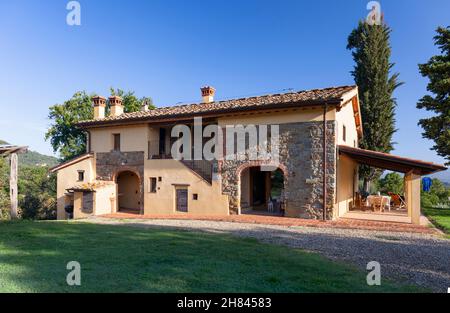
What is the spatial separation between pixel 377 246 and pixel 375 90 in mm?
16223

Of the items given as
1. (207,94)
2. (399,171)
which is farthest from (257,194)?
(399,171)

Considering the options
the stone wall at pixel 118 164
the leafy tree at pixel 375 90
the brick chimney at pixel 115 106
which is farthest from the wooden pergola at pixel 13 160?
the leafy tree at pixel 375 90

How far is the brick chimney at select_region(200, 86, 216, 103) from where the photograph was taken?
1819 cm

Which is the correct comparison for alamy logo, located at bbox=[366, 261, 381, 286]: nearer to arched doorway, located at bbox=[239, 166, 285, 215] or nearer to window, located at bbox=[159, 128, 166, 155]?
arched doorway, located at bbox=[239, 166, 285, 215]

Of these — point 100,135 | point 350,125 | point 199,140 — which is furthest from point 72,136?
point 350,125

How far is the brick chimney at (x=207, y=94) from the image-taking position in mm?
18188

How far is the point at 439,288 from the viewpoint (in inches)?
185

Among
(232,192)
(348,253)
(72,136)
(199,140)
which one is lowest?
(348,253)

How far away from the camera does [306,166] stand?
1224 cm

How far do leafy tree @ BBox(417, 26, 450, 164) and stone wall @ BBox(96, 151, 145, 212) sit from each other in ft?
52.8

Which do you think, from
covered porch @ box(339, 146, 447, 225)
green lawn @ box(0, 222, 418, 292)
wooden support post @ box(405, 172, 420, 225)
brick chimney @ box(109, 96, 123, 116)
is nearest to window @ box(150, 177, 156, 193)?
brick chimney @ box(109, 96, 123, 116)

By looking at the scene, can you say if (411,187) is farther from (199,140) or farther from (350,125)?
(199,140)

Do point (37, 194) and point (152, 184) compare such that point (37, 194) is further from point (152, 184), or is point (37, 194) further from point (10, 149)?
point (10, 149)
